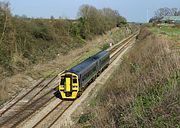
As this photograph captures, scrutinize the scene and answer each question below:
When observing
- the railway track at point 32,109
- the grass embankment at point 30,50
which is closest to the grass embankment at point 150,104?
the railway track at point 32,109

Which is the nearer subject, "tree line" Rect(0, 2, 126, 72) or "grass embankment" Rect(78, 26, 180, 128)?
"grass embankment" Rect(78, 26, 180, 128)

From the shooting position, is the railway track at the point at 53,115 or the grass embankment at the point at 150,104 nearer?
the grass embankment at the point at 150,104

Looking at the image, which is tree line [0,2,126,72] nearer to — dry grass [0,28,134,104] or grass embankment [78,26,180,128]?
dry grass [0,28,134,104]

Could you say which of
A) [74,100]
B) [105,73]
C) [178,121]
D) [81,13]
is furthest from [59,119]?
[81,13]

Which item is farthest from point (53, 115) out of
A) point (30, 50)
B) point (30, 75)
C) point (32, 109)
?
point (30, 50)

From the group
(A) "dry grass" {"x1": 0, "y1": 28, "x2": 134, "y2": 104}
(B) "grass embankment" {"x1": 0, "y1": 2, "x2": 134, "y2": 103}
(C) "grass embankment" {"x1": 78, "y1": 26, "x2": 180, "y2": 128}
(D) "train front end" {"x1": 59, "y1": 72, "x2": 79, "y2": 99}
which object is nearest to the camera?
(C) "grass embankment" {"x1": 78, "y1": 26, "x2": 180, "y2": 128}

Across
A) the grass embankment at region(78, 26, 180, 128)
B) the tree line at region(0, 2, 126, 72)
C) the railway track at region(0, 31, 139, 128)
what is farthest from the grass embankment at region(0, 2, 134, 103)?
the grass embankment at region(78, 26, 180, 128)

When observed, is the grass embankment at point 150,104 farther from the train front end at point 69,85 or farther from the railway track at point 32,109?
the train front end at point 69,85

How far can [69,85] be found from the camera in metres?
23.7

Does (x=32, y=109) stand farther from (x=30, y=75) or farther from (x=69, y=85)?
(x=30, y=75)

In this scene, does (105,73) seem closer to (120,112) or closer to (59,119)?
(59,119)

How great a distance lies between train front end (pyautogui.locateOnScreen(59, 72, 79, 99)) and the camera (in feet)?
77.2

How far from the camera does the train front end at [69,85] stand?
77.2 ft

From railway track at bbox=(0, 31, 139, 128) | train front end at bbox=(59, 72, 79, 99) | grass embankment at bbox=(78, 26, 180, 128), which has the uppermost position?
grass embankment at bbox=(78, 26, 180, 128)
